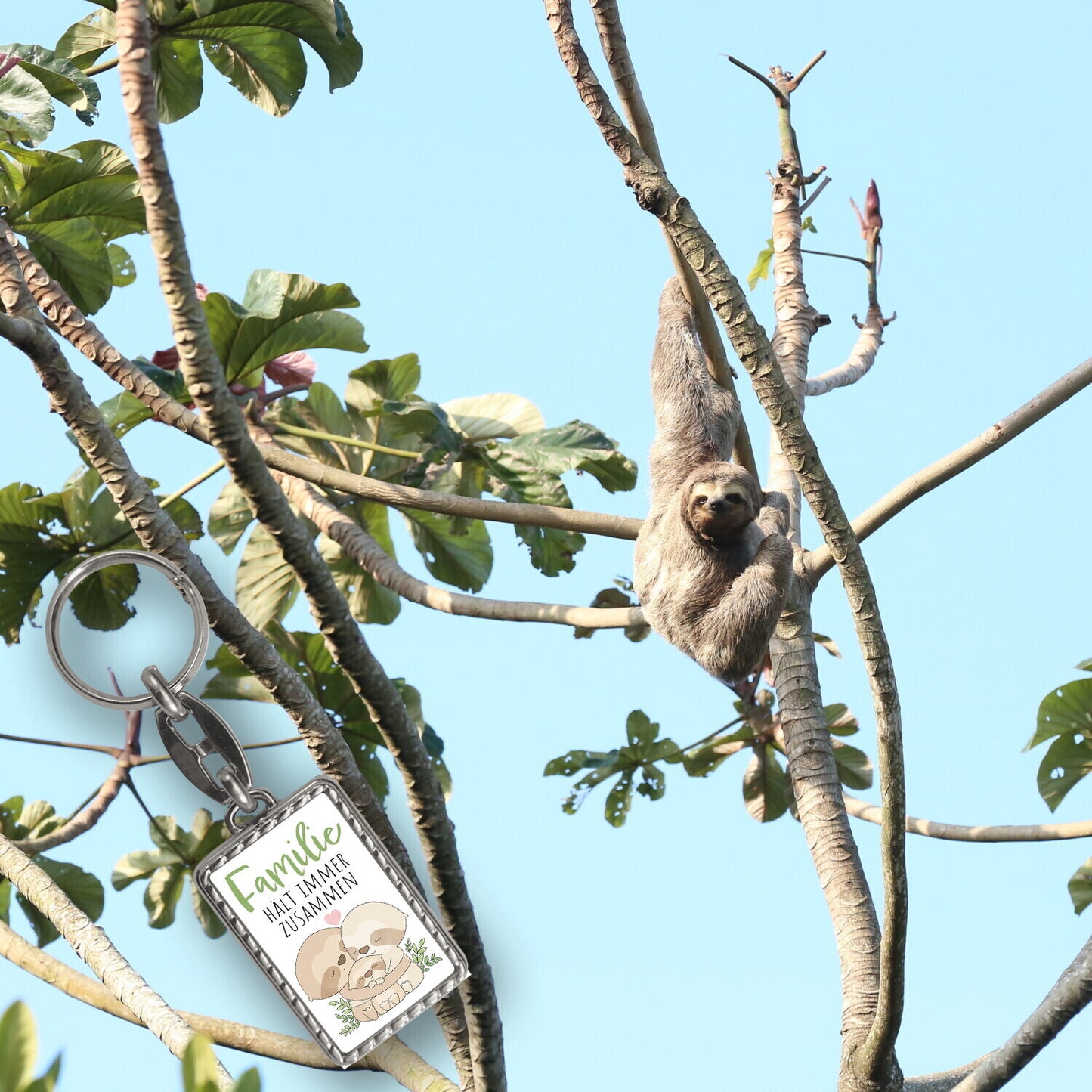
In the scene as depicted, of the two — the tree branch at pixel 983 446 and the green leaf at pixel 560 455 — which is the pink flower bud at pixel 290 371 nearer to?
the green leaf at pixel 560 455

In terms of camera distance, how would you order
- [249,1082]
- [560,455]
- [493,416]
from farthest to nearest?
1. [493,416]
2. [560,455]
3. [249,1082]

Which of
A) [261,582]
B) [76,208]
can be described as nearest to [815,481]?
[76,208]

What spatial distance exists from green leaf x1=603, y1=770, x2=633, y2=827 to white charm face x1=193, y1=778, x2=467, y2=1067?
5.93m

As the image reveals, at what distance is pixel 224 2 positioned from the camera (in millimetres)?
5570

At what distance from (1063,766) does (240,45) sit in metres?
5.05

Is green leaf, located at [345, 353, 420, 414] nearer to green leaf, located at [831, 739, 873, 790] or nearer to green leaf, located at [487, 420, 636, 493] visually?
green leaf, located at [487, 420, 636, 493]

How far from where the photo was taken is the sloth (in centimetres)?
537

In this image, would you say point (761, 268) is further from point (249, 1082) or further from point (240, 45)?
point (249, 1082)

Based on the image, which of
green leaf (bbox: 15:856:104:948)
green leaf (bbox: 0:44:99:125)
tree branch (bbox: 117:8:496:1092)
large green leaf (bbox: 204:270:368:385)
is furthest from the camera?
→ green leaf (bbox: 15:856:104:948)

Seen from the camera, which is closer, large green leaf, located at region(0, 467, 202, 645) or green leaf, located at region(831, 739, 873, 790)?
large green leaf, located at region(0, 467, 202, 645)

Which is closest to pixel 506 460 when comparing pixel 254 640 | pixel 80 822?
pixel 80 822

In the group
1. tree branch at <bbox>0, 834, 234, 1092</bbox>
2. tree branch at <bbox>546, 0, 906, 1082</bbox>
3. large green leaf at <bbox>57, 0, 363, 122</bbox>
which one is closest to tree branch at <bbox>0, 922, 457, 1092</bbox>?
tree branch at <bbox>0, 834, 234, 1092</bbox>

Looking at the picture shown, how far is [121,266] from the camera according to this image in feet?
23.9

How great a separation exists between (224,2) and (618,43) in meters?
2.19
